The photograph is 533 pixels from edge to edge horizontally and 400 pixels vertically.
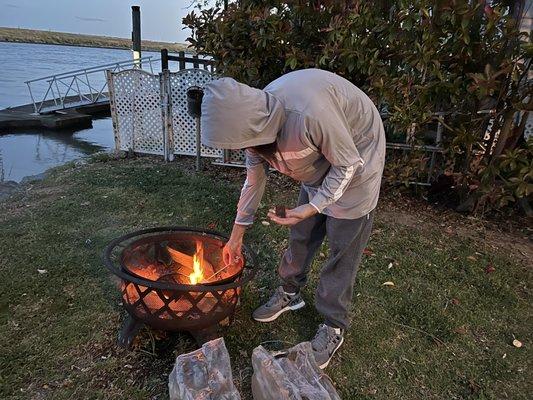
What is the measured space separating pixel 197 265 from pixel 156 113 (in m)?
4.10

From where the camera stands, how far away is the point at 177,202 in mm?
4418

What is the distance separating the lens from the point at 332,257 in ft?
6.97

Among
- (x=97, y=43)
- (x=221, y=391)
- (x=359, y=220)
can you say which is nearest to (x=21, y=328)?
(x=221, y=391)

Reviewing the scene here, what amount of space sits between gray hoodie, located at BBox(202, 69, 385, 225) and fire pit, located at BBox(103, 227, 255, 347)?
599 millimetres

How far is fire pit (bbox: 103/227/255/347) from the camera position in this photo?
201 cm

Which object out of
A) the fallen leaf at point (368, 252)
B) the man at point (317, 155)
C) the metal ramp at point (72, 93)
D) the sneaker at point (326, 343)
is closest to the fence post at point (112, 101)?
the fallen leaf at point (368, 252)

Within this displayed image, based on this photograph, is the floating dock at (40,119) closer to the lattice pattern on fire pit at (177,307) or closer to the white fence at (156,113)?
the white fence at (156,113)

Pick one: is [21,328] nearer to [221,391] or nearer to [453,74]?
[221,391]

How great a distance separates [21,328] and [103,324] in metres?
0.45

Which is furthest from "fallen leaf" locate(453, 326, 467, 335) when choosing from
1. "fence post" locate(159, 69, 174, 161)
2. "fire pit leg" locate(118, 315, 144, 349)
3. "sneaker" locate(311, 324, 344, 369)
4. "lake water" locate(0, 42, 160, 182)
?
"lake water" locate(0, 42, 160, 182)

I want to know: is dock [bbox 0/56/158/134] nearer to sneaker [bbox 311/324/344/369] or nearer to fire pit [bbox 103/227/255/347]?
fire pit [bbox 103/227/255/347]

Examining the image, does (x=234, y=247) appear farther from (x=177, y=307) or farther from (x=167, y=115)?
(x=167, y=115)

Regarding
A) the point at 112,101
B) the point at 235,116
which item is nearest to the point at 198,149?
the point at 112,101

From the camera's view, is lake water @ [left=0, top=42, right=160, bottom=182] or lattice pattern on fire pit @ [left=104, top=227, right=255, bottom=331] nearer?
lattice pattern on fire pit @ [left=104, top=227, right=255, bottom=331]
